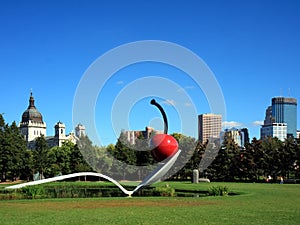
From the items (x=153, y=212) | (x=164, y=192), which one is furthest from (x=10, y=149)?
(x=153, y=212)

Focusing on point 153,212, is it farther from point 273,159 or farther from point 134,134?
point 134,134

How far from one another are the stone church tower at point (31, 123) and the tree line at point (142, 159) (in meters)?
70.2

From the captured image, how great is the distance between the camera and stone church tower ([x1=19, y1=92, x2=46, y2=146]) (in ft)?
419

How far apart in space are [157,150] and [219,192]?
348cm

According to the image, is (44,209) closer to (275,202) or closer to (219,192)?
(275,202)

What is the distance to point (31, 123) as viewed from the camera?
128625mm

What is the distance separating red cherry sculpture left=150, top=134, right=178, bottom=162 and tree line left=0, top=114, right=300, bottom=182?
25.0 metres

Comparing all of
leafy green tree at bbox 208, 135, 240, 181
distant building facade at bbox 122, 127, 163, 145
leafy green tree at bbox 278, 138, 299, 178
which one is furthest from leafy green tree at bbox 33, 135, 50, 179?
leafy green tree at bbox 278, 138, 299, 178

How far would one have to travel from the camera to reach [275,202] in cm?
1717

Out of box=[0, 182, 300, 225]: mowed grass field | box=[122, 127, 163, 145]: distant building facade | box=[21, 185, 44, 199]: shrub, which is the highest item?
box=[122, 127, 163, 145]: distant building facade

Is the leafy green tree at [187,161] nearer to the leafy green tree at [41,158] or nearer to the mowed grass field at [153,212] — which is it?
the leafy green tree at [41,158]

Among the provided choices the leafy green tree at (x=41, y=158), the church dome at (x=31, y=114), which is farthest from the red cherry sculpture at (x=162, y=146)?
the church dome at (x=31, y=114)

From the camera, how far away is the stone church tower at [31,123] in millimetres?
127825

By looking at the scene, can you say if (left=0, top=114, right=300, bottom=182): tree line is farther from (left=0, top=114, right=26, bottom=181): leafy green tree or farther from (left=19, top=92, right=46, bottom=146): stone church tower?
(left=19, top=92, right=46, bottom=146): stone church tower
